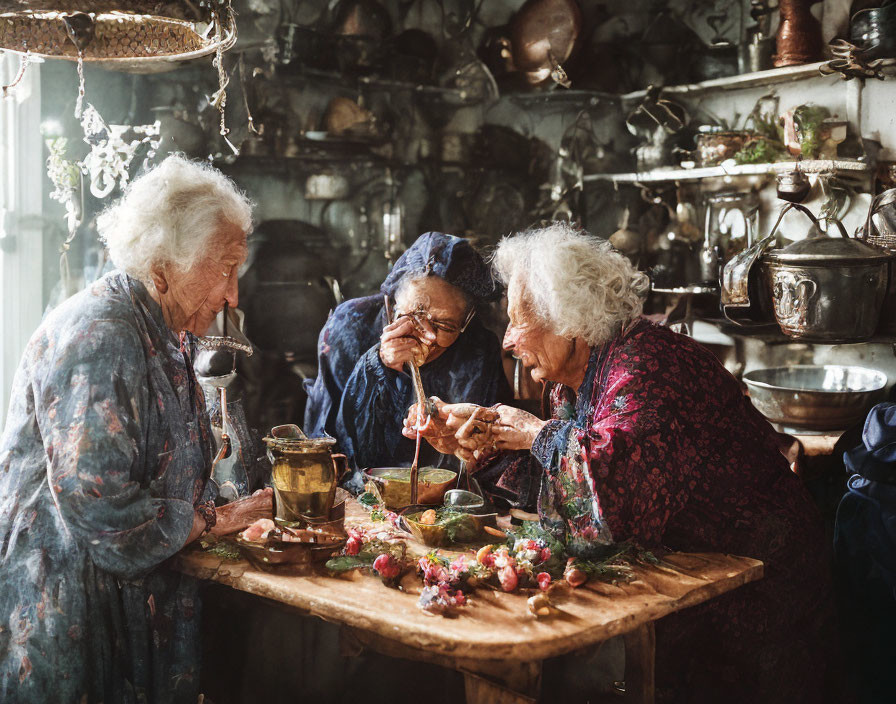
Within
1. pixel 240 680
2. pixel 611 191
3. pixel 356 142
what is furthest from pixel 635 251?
pixel 240 680

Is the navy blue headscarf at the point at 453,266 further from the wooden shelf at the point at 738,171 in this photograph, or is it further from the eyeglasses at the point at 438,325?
the wooden shelf at the point at 738,171

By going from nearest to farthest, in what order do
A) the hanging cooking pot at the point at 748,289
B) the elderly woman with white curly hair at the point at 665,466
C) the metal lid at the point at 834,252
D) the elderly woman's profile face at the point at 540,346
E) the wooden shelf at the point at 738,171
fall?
the elderly woman with white curly hair at the point at 665,466 < the elderly woman's profile face at the point at 540,346 < the metal lid at the point at 834,252 < the hanging cooking pot at the point at 748,289 < the wooden shelf at the point at 738,171

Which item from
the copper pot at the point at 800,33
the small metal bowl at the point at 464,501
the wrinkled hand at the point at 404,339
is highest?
the copper pot at the point at 800,33

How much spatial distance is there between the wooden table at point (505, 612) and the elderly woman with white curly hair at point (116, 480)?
0.17 meters

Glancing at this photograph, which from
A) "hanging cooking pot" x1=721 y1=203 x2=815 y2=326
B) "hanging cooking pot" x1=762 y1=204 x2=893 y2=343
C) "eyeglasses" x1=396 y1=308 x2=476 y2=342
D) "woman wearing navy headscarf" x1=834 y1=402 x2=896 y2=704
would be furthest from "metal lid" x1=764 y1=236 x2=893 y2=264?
"eyeglasses" x1=396 y1=308 x2=476 y2=342

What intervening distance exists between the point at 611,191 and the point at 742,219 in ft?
2.72

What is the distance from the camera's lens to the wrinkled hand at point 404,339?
10.8ft

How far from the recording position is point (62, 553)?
2205 millimetres

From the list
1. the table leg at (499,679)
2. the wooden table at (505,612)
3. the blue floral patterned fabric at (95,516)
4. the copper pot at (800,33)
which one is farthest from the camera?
the copper pot at (800,33)

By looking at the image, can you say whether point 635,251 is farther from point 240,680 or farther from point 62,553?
point 62,553

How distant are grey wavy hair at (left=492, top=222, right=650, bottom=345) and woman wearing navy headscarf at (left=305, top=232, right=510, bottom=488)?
0.61 meters

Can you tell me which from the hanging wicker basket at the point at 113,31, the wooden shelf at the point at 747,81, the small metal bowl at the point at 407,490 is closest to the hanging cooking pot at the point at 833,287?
the wooden shelf at the point at 747,81

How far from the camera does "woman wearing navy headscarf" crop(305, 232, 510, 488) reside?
10.8 ft

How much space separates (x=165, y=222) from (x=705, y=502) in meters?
1.59
